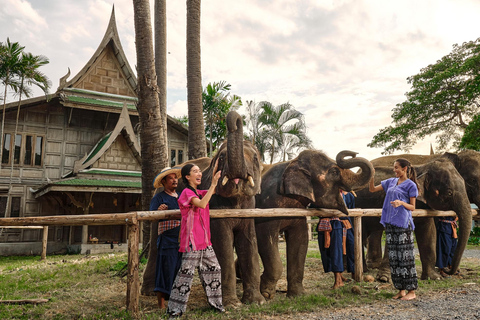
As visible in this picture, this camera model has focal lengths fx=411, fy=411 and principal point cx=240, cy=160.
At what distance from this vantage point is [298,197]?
5.76m

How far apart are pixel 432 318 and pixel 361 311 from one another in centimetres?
76

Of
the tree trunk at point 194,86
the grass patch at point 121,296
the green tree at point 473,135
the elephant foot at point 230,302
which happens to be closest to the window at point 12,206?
the grass patch at point 121,296

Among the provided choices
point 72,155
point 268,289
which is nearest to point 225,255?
point 268,289

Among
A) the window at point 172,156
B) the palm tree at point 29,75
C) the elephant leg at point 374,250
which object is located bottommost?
the elephant leg at point 374,250

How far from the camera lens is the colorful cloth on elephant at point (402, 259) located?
17.8 feet

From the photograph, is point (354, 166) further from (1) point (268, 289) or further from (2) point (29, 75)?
(2) point (29, 75)

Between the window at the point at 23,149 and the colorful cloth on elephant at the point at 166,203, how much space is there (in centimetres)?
1471

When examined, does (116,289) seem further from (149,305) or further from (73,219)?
(73,219)

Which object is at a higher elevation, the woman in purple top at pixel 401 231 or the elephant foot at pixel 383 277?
the woman in purple top at pixel 401 231

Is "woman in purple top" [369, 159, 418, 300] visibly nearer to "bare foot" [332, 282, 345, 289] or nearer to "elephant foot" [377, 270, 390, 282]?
"bare foot" [332, 282, 345, 289]

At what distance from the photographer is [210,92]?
23.8 m

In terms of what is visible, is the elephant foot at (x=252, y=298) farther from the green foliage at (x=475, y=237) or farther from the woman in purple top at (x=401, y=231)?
the green foliage at (x=475, y=237)

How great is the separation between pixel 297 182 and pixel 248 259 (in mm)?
1327

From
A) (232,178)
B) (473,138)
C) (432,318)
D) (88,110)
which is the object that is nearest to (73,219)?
(232,178)
